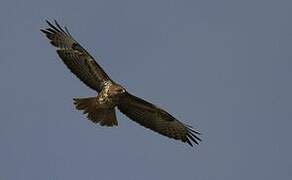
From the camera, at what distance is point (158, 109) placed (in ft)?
75.0

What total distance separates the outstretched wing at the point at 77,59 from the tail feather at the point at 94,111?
0.85 m

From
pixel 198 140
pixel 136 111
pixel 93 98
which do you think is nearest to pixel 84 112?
pixel 93 98

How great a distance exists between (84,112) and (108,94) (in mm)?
900

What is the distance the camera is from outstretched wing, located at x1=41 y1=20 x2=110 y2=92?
2227cm

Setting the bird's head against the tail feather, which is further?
the bird's head

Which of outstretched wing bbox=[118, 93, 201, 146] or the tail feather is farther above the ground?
outstretched wing bbox=[118, 93, 201, 146]

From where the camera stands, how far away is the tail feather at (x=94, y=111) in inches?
831

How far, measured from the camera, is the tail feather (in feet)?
69.3

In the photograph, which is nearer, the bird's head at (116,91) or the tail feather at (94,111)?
the tail feather at (94,111)

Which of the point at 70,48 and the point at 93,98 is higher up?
the point at 70,48

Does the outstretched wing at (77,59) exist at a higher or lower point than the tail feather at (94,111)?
higher

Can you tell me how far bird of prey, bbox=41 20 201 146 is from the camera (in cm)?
→ 2130

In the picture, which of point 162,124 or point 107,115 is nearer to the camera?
point 107,115

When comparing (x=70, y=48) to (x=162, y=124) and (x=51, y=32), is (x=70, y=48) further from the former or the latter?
(x=162, y=124)
